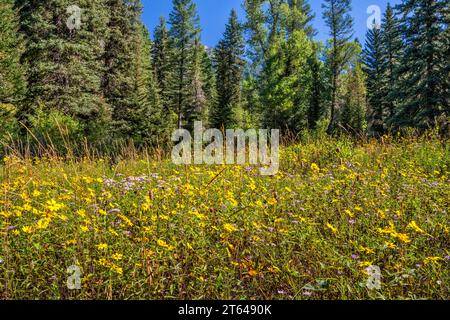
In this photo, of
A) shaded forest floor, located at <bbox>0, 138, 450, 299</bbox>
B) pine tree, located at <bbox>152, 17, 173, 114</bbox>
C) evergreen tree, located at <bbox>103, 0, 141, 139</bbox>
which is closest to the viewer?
shaded forest floor, located at <bbox>0, 138, 450, 299</bbox>

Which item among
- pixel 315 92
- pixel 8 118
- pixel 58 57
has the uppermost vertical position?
pixel 315 92

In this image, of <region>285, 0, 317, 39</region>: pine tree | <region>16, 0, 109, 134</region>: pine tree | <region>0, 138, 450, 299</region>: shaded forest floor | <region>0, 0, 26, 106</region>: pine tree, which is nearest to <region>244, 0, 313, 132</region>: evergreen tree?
<region>285, 0, 317, 39</region>: pine tree

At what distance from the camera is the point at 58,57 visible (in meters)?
18.5

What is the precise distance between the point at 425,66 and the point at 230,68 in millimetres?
22387

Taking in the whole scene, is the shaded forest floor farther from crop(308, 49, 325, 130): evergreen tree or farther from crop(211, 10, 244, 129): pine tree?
crop(211, 10, 244, 129): pine tree

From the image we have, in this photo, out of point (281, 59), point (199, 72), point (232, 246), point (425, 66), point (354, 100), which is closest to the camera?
point (232, 246)

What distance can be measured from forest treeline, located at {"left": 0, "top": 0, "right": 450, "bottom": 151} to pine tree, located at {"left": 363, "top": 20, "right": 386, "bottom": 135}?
4.6 inches

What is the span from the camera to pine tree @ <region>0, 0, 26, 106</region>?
1731 centimetres

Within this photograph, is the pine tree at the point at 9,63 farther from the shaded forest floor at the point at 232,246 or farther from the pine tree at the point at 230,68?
the pine tree at the point at 230,68

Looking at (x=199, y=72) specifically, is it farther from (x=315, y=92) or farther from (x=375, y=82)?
(x=375, y=82)

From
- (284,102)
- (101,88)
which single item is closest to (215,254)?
(284,102)

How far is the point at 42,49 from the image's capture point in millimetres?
18344

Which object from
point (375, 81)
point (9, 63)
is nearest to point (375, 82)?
point (375, 81)

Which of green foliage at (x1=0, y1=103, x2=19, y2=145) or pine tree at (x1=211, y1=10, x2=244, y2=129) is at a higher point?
pine tree at (x1=211, y1=10, x2=244, y2=129)
